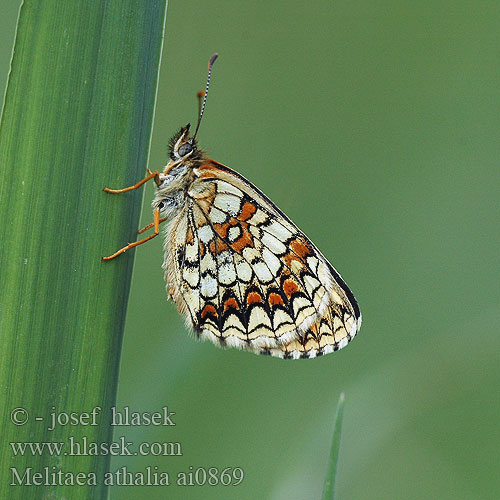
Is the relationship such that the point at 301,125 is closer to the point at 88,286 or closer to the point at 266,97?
the point at 266,97

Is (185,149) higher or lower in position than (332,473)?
higher

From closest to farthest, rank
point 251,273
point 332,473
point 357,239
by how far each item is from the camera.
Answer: point 332,473 < point 251,273 < point 357,239

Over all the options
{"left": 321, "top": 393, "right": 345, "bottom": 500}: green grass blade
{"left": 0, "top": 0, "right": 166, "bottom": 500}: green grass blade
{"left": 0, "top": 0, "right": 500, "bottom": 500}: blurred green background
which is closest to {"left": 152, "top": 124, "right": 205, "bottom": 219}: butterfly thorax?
{"left": 0, "top": 0, "right": 500, "bottom": 500}: blurred green background

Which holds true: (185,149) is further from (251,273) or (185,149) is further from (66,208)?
(66,208)

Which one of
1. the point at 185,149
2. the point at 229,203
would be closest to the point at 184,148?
the point at 185,149

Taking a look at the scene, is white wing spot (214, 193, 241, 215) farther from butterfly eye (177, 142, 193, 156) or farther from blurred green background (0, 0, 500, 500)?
blurred green background (0, 0, 500, 500)

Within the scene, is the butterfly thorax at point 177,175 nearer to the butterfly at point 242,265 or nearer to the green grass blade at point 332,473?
the butterfly at point 242,265

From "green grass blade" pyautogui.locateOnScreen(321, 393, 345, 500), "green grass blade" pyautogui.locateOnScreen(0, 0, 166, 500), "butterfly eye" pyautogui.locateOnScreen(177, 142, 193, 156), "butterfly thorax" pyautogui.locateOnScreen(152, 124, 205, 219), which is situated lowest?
"green grass blade" pyautogui.locateOnScreen(321, 393, 345, 500)
